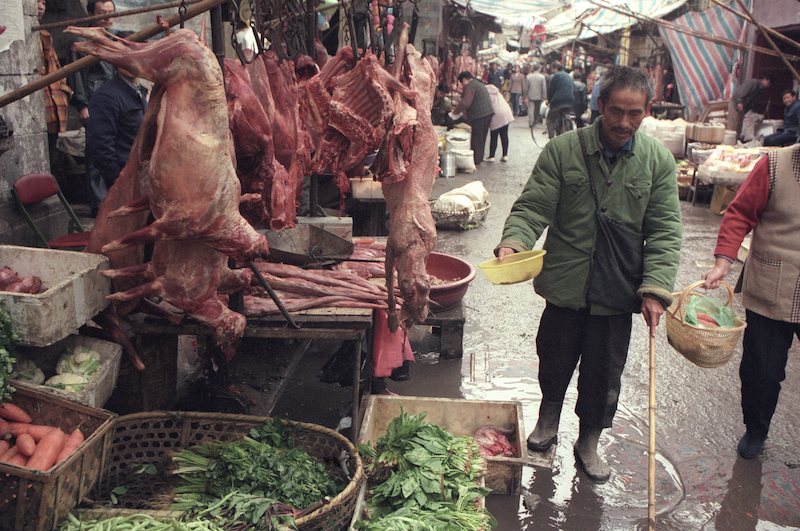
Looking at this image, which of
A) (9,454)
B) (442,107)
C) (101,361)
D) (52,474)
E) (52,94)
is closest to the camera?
(52,474)

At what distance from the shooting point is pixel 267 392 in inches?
182

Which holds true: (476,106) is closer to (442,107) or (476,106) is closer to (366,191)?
(442,107)

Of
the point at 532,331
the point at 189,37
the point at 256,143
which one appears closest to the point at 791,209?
the point at 532,331

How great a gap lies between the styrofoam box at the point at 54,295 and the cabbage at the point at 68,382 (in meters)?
0.24

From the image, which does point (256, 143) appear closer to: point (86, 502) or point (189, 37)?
point (189, 37)

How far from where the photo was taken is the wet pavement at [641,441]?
3463 millimetres

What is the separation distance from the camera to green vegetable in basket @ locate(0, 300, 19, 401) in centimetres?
275

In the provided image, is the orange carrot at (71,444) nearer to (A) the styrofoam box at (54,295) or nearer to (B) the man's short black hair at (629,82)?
(A) the styrofoam box at (54,295)

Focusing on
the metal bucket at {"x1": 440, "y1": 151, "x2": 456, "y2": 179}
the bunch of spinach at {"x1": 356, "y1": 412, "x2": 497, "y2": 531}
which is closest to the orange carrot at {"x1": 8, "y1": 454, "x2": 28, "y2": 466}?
the bunch of spinach at {"x1": 356, "y1": 412, "x2": 497, "y2": 531}

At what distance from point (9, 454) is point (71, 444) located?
0.23 metres

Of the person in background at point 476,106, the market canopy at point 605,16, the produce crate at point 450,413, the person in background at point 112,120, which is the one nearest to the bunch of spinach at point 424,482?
the produce crate at point 450,413

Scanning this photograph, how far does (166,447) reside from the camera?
320cm

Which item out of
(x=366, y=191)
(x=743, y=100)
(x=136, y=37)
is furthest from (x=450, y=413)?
(x=743, y=100)

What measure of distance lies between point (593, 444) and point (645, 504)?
0.43m
